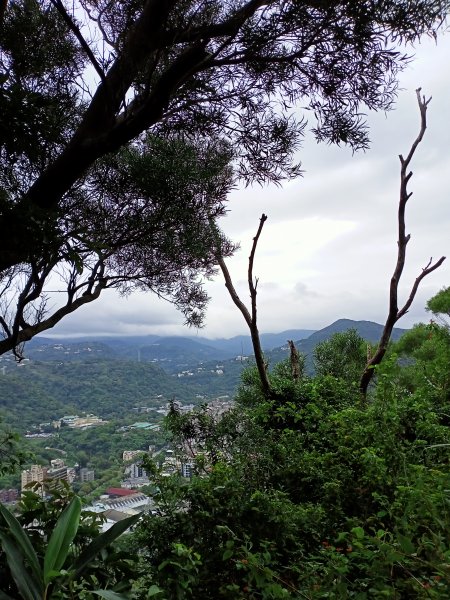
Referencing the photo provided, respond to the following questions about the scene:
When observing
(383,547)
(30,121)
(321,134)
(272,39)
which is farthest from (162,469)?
(272,39)

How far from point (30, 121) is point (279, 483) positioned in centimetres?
229

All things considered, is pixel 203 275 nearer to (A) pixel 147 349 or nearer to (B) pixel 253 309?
(B) pixel 253 309

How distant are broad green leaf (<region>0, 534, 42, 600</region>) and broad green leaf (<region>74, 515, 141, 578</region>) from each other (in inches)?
4.1

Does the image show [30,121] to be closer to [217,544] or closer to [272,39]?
[272,39]

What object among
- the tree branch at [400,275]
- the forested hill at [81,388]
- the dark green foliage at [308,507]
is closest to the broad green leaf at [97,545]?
the dark green foliage at [308,507]

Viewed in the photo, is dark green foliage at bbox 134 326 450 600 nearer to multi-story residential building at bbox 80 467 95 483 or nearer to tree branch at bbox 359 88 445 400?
tree branch at bbox 359 88 445 400

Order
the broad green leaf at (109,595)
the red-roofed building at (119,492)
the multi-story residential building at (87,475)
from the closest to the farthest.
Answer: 1. the broad green leaf at (109,595)
2. the red-roofed building at (119,492)
3. the multi-story residential building at (87,475)

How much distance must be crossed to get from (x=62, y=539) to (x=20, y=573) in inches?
4.6

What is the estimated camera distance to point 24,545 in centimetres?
111

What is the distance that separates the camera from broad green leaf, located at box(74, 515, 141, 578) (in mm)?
1158

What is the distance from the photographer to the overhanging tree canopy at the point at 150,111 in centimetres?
155

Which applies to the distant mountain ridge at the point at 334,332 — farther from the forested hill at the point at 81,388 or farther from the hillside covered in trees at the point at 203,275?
the hillside covered in trees at the point at 203,275

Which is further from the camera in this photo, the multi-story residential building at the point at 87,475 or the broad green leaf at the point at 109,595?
the multi-story residential building at the point at 87,475

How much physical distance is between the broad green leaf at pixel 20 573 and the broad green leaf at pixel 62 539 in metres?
0.06
